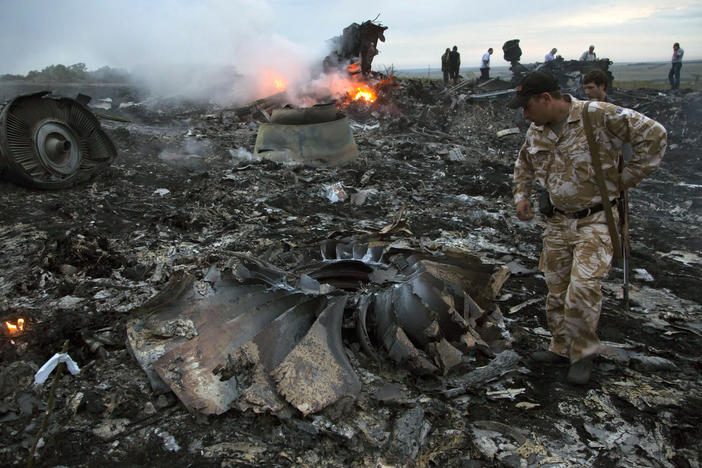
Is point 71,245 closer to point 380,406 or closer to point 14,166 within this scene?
point 14,166

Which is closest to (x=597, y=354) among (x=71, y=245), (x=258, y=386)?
(x=258, y=386)

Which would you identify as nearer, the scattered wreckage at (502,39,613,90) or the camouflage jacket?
the camouflage jacket

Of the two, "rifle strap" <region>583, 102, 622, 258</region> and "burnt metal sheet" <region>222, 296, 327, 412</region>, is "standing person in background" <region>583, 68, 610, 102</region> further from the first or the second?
"burnt metal sheet" <region>222, 296, 327, 412</region>

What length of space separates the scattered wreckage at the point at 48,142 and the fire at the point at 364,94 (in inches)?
367

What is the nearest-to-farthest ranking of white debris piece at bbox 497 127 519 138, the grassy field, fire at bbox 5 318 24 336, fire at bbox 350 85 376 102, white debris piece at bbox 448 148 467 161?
1. fire at bbox 5 318 24 336
2. white debris piece at bbox 448 148 467 161
3. white debris piece at bbox 497 127 519 138
4. fire at bbox 350 85 376 102
5. the grassy field

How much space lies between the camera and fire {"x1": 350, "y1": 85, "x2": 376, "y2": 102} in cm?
1491

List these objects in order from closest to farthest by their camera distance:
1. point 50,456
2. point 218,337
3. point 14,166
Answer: point 50,456, point 218,337, point 14,166

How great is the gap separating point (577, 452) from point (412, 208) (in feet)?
15.3

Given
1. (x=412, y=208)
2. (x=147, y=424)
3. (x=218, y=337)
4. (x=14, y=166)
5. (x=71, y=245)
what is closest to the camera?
(x=147, y=424)

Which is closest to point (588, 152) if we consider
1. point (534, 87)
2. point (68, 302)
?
point (534, 87)

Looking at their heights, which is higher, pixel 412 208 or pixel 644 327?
pixel 412 208

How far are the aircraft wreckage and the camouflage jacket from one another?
94 cm

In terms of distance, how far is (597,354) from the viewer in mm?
2732

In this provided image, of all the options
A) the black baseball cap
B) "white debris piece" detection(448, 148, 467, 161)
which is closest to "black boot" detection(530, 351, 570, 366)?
the black baseball cap
